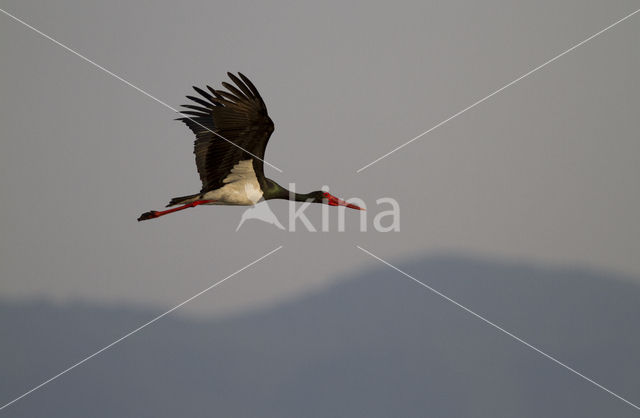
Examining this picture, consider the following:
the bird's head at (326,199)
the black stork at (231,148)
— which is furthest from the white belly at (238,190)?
the bird's head at (326,199)

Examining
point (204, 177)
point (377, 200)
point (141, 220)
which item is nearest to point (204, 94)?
point (204, 177)

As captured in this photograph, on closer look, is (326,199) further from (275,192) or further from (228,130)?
(228,130)

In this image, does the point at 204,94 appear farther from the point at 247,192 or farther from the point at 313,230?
the point at 313,230

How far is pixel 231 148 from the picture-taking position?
35.0 ft

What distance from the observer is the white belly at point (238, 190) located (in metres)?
11.1

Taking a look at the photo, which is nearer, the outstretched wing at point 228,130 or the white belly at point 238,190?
the outstretched wing at point 228,130

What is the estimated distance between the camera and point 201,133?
11.5 meters

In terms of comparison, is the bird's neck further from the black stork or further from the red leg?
the red leg

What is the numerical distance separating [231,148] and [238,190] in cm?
96

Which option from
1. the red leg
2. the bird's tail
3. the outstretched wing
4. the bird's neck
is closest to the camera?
the outstretched wing

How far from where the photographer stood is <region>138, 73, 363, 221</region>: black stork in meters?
9.91

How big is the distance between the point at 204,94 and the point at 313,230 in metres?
3.38

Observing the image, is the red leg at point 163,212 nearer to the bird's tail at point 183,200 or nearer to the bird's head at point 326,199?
the bird's tail at point 183,200

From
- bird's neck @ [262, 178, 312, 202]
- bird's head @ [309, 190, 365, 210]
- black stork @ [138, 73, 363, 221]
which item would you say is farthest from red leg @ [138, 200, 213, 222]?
bird's head @ [309, 190, 365, 210]
